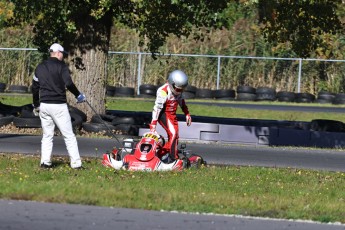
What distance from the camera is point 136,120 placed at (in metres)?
22.8

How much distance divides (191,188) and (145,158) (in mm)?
1647

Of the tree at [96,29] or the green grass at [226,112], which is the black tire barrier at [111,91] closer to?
the green grass at [226,112]

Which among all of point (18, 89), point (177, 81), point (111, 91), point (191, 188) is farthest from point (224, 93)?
point (191, 188)

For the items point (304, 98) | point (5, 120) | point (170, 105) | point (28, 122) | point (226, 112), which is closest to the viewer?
point (170, 105)

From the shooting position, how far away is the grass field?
1061 centimetres

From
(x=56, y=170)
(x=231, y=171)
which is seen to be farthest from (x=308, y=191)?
(x=56, y=170)

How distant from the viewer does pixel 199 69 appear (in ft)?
131

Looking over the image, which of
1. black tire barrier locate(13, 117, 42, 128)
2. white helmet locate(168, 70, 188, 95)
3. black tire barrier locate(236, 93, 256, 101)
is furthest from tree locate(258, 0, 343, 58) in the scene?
black tire barrier locate(236, 93, 256, 101)

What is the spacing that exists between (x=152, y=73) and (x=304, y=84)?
577 centimetres

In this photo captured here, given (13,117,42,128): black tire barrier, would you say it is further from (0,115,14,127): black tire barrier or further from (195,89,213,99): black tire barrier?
(195,89,213,99): black tire barrier

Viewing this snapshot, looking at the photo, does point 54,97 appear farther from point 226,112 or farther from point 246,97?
point 246,97

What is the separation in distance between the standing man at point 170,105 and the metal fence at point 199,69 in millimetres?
24709

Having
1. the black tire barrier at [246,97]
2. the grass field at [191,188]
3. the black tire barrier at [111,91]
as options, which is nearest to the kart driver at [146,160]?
the grass field at [191,188]

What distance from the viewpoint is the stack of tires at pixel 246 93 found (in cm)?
3787
